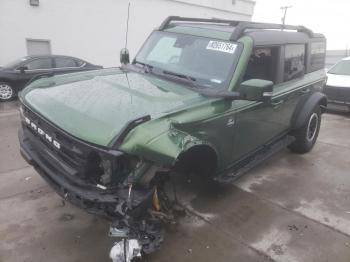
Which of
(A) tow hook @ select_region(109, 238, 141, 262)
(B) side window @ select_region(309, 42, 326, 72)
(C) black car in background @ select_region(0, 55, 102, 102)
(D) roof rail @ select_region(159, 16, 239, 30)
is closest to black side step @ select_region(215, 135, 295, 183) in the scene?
(A) tow hook @ select_region(109, 238, 141, 262)

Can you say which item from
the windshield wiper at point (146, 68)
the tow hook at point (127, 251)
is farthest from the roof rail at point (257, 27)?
the tow hook at point (127, 251)

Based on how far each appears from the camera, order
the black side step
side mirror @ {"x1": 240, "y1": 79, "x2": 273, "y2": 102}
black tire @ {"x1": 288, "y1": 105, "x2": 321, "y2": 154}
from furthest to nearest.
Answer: black tire @ {"x1": 288, "y1": 105, "x2": 321, "y2": 154} < the black side step < side mirror @ {"x1": 240, "y1": 79, "x2": 273, "y2": 102}

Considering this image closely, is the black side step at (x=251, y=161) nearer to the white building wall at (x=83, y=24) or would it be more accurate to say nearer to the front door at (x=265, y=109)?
the front door at (x=265, y=109)

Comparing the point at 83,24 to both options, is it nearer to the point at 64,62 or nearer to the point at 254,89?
the point at 64,62

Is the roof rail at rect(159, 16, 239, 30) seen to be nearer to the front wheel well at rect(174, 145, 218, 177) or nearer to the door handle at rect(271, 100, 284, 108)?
the door handle at rect(271, 100, 284, 108)

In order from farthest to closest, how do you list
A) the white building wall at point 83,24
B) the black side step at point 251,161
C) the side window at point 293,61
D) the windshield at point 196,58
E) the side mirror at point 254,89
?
1. the white building wall at point 83,24
2. the side window at point 293,61
3. the black side step at point 251,161
4. the windshield at point 196,58
5. the side mirror at point 254,89

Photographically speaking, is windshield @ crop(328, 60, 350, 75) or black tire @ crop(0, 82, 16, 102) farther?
windshield @ crop(328, 60, 350, 75)

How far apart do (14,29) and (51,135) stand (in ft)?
39.0

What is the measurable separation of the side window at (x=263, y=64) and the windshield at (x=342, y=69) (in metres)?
6.76

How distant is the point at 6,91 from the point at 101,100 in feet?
26.9

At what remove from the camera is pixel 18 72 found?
10.3 meters

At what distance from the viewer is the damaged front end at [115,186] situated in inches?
106

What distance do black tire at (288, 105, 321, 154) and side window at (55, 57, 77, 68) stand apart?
771 centimetres

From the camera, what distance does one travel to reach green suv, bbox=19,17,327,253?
2.74 m
